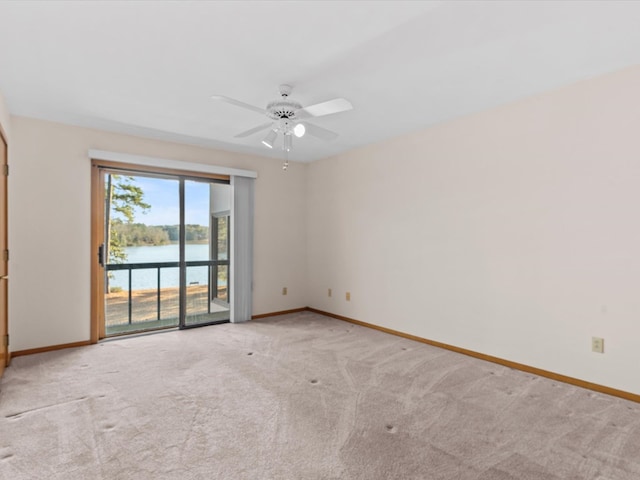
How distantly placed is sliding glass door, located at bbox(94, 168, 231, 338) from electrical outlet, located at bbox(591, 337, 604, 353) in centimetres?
413

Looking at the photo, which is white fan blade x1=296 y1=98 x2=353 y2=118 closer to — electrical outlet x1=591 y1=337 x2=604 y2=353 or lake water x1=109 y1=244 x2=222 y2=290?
electrical outlet x1=591 y1=337 x2=604 y2=353

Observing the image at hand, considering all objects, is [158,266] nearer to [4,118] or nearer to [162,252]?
[162,252]

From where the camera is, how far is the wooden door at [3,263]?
3115 mm

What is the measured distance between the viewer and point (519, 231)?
3.21 meters

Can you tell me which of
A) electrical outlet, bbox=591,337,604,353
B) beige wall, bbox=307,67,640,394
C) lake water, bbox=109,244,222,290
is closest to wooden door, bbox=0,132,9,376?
lake water, bbox=109,244,222,290

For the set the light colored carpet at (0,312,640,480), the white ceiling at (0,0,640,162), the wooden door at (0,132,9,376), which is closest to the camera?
the light colored carpet at (0,312,640,480)

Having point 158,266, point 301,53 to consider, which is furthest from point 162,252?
point 301,53

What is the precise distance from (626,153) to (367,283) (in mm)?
2942

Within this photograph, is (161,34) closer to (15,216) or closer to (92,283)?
(15,216)

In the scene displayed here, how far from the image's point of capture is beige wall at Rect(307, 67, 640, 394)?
2.67 metres

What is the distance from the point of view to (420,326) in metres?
4.09

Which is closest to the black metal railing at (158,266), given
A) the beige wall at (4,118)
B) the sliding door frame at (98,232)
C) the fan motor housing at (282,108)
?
the sliding door frame at (98,232)

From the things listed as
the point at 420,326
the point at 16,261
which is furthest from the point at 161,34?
the point at 420,326

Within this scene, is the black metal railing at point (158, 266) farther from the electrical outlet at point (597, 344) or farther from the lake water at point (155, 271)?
the electrical outlet at point (597, 344)
